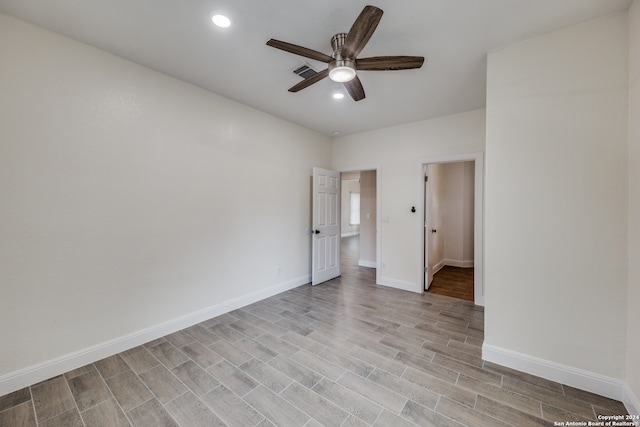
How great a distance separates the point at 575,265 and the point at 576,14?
6.20 ft

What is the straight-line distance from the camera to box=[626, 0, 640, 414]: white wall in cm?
166

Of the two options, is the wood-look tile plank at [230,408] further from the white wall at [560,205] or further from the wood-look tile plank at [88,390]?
the white wall at [560,205]

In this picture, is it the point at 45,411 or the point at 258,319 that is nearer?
the point at 45,411

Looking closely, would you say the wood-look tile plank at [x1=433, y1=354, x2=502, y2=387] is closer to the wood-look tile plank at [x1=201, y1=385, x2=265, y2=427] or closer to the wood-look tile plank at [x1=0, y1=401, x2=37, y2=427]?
the wood-look tile plank at [x1=201, y1=385, x2=265, y2=427]

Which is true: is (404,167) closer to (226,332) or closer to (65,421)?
(226,332)

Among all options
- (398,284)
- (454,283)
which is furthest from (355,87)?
(454,283)

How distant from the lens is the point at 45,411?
172 cm

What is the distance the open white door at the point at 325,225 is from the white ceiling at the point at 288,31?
182 centimetres

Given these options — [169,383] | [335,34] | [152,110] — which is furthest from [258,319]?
[335,34]

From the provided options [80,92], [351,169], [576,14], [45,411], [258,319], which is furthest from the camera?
[351,169]

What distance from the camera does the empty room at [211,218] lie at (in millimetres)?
Answer: 1774

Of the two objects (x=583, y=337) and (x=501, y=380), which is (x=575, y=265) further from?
(x=501, y=380)

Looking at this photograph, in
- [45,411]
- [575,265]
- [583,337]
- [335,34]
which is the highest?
[335,34]

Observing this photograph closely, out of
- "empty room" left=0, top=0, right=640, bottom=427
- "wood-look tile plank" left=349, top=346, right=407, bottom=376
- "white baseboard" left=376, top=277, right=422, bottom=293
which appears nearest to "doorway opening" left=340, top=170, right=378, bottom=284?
"white baseboard" left=376, top=277, right=422, bottom=293
